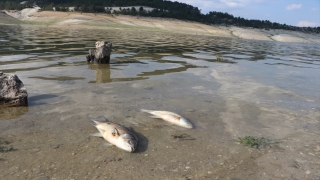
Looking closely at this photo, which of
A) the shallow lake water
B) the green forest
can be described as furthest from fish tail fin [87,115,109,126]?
the green forest

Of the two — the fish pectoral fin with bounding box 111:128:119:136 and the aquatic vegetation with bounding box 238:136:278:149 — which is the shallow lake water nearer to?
the aquatic vegetation with bounding box 238:136:278:149

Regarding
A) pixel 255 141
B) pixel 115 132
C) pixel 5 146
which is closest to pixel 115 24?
pixel 115 132

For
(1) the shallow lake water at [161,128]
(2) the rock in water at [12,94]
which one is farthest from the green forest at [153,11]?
(2) the rock in water at [12,94]

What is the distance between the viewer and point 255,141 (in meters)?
4.29

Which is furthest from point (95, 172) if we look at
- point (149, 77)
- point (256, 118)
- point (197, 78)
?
point (197, 78)

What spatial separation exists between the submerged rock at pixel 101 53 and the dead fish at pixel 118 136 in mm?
6734

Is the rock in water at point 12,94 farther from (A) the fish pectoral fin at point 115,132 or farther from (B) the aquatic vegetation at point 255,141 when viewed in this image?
(B) the aquatic vegetation at point 255,141

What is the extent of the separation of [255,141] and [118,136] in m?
2.14

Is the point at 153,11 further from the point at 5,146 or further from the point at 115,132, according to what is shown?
the point at 5,146

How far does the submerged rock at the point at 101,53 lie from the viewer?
1070cm

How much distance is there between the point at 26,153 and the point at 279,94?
252 inches

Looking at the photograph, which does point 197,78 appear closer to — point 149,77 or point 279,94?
point 149,77

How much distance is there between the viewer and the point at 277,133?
4.77 meters

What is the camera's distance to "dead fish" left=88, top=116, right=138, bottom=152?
3.84 metres
